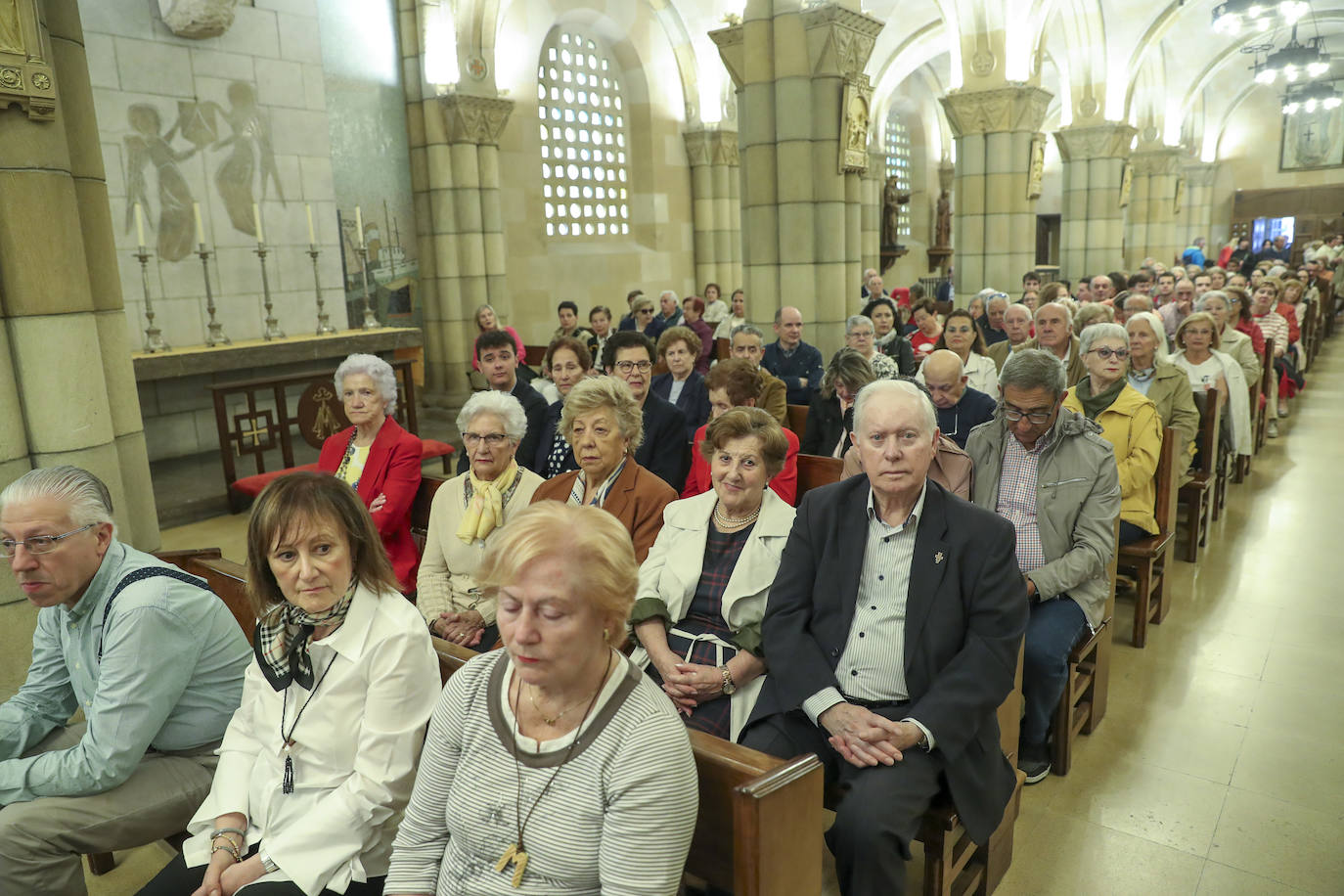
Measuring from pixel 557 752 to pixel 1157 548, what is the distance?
341 centimetres

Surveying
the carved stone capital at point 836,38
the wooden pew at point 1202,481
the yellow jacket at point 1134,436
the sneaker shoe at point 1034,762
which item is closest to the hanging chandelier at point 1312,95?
the carved stone capital at point 836,38

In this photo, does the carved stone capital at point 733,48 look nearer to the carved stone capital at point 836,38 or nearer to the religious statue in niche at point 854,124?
the carved stone capital at point 836,38

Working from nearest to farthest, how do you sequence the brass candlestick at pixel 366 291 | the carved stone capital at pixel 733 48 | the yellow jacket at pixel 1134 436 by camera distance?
the yellow jacket at pixel 1134 436
the carved stone capital at pixel 733 48
the brass candlestick at pixel 366 291

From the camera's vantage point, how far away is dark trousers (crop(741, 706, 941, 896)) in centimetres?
219

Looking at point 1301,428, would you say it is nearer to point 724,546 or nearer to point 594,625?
point 724,546

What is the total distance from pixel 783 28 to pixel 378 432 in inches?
204

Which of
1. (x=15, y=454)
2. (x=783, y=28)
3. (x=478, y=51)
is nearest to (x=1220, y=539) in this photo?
Result: (x=783, y=28)

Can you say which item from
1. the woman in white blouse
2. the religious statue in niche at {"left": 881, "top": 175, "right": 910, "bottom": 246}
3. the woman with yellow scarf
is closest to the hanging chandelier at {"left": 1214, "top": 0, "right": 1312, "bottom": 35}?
the religious statue in niche at {"left": 881, "top": 175, "right": 910, "bottom": 246}

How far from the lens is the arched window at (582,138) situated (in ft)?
40.3

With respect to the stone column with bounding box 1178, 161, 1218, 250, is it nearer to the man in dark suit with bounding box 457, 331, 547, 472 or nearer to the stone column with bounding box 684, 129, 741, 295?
the stone column with bounding box 684, 129, 741, 295

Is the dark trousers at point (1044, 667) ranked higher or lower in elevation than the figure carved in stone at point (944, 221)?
lower

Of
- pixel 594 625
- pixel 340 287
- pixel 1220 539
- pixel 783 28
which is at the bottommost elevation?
pixel 1220 539

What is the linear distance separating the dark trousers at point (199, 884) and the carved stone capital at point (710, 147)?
13.2 m

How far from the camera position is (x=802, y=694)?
2.43 meters
